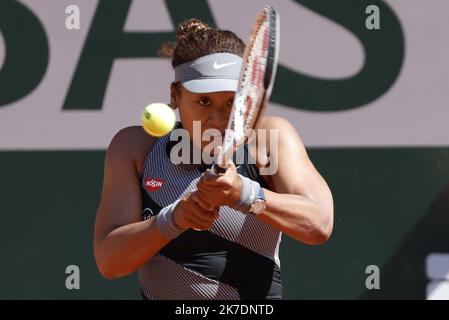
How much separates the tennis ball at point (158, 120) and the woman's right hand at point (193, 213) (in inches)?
10.6

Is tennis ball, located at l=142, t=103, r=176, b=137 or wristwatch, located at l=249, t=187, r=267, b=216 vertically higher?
tennis ball, located at l=142, t=103, r=176, b=137

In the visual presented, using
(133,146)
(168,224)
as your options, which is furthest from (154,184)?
(168,224)

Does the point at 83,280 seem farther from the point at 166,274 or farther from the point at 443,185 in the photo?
the point at 166,274

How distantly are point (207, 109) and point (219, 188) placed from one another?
35cm

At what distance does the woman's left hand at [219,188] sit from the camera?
2.43 metres

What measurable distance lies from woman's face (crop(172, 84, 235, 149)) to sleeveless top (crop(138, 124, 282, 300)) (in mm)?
173

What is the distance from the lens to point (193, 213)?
2.51 metres

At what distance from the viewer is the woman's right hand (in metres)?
2.50

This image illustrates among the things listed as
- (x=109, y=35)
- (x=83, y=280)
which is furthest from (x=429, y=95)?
(x=83, y=280)

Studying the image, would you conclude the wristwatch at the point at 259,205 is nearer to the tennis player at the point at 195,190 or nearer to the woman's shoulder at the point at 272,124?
the tennis player at the point at 195,190
